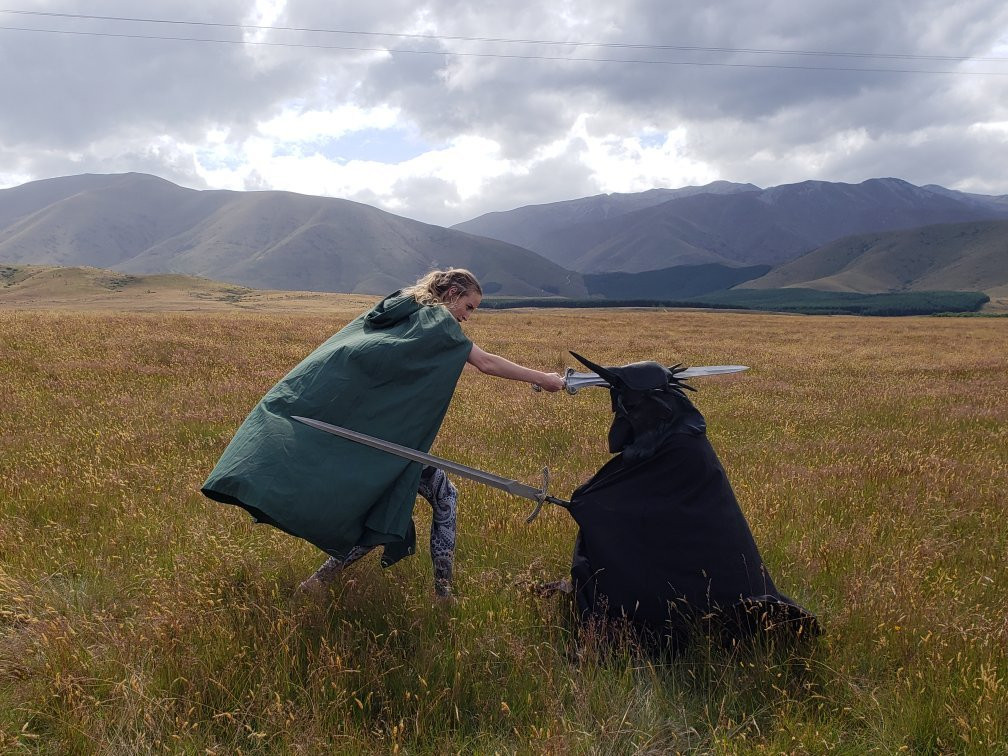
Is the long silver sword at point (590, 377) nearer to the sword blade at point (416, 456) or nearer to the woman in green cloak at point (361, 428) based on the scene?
the woman in green cloak at point (361, 428)

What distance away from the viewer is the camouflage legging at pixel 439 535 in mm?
4234

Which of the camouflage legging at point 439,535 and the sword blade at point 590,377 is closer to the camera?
the sword blade at point 590,377

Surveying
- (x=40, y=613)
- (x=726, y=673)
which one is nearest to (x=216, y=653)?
(x=40, y=613)

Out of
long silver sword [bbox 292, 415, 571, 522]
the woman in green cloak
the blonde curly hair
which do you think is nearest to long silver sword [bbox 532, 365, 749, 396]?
the woman in green cloak

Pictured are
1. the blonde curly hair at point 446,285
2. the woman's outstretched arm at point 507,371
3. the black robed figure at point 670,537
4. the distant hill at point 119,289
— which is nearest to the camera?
the black robed figure at point 670,537

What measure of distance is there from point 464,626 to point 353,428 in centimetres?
136

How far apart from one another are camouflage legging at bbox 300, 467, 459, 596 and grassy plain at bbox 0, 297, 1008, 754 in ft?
0.43

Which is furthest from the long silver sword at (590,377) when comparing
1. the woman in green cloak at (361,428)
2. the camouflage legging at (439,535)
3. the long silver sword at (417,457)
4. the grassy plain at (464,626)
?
the grassy plain at (464,626)

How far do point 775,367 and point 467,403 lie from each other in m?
12.9

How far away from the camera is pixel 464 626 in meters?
3.84

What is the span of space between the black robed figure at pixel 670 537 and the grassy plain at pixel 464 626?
236 mm

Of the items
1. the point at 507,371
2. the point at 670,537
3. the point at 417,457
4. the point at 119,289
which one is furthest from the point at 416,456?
the point at 119,289

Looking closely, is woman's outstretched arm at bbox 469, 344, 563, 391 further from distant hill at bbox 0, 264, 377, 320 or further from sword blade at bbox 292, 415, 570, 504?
distant hill at bbox 0, 264, 377, 320

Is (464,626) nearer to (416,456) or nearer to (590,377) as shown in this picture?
(416,456)
